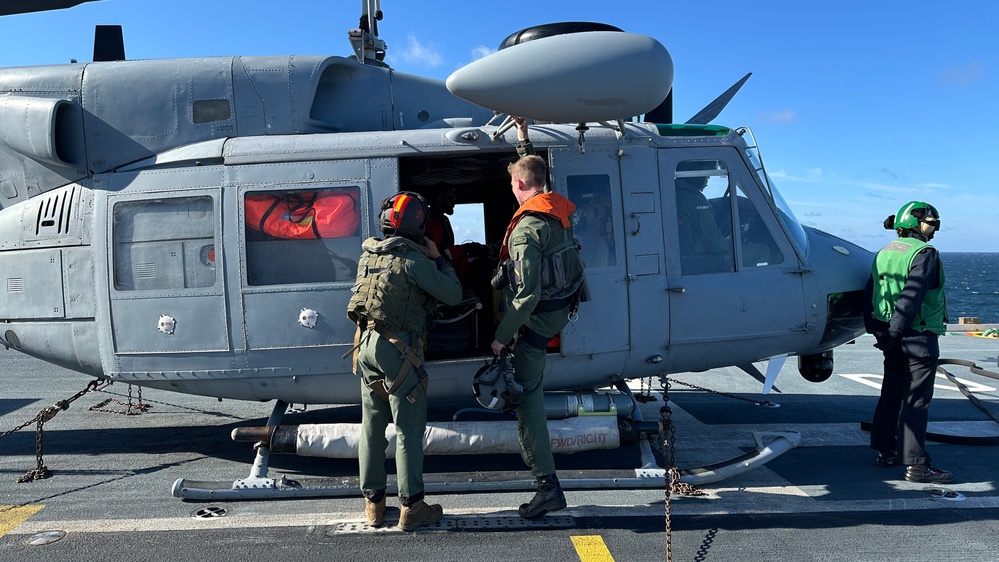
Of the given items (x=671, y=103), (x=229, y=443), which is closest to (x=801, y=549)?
(x=671, y=103)

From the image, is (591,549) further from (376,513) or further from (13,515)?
(13,515)

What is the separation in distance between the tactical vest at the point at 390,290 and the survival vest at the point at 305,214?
32.6 inches

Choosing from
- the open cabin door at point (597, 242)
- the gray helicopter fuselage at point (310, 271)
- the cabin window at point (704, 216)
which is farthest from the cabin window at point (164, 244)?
the cabin window at point (704, 216)

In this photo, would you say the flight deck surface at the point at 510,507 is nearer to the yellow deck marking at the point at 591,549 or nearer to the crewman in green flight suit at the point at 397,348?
the yellow deck marking at the point at 591,549

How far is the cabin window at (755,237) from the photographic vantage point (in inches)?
218

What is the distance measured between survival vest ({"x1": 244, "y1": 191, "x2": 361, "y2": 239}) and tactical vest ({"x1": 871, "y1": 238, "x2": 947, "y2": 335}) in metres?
4.07

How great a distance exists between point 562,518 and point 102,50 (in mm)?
5831

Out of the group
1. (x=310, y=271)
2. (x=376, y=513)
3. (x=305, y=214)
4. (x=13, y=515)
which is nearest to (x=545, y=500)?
(x=376, y=513)

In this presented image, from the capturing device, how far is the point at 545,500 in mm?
4363

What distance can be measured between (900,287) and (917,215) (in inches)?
24.1

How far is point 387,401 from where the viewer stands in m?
4.33

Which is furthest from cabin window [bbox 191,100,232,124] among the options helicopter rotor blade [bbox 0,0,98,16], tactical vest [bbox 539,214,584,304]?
tactical vest [bbox 539,214,584,304]

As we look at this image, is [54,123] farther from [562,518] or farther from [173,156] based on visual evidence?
[562,518]

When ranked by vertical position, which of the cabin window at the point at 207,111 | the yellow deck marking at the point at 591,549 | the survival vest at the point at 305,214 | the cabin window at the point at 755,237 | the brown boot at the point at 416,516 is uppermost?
the cabin window at the point at 207,111
